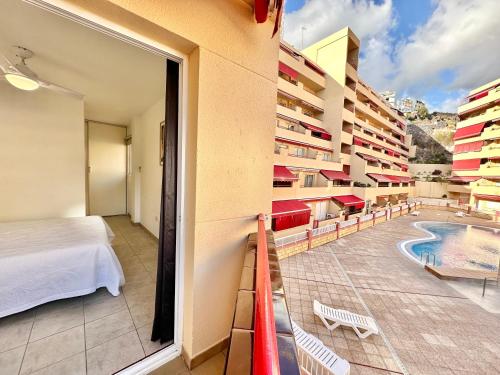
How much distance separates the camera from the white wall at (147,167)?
4656 mm

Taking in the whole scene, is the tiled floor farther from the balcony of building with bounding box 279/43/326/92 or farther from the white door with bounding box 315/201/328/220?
the balcony of building with bounding box 279/43/326/92

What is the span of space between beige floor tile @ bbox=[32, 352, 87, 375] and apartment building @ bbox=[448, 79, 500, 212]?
89.5 feet

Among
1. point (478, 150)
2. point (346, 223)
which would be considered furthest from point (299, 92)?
point (478, 150)

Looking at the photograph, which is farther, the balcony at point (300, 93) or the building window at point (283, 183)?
the balcony at point (300, 93)

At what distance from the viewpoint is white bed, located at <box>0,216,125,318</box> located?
2.18 meters

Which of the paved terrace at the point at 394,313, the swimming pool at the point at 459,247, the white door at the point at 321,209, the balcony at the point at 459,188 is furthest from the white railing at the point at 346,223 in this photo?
the balcony at the point at 459,188

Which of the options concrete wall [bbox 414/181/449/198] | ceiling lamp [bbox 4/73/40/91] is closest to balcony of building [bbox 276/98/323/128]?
ceiling lamp [bbox 4/73/40/91]

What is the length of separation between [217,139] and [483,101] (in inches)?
1198

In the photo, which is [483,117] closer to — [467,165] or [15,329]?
[467,165]

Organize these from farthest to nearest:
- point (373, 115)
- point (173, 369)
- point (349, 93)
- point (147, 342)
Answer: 1. point (373, 115)
2. point (349, 93)
3. point (147, 342)
4. point (173, 369)

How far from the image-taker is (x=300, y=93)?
1200cm

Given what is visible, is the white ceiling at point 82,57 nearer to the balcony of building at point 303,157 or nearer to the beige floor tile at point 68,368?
the beige floor tile at point 68,368

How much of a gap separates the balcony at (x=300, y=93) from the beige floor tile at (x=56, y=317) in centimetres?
1132

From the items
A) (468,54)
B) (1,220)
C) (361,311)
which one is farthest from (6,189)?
(468,54)
